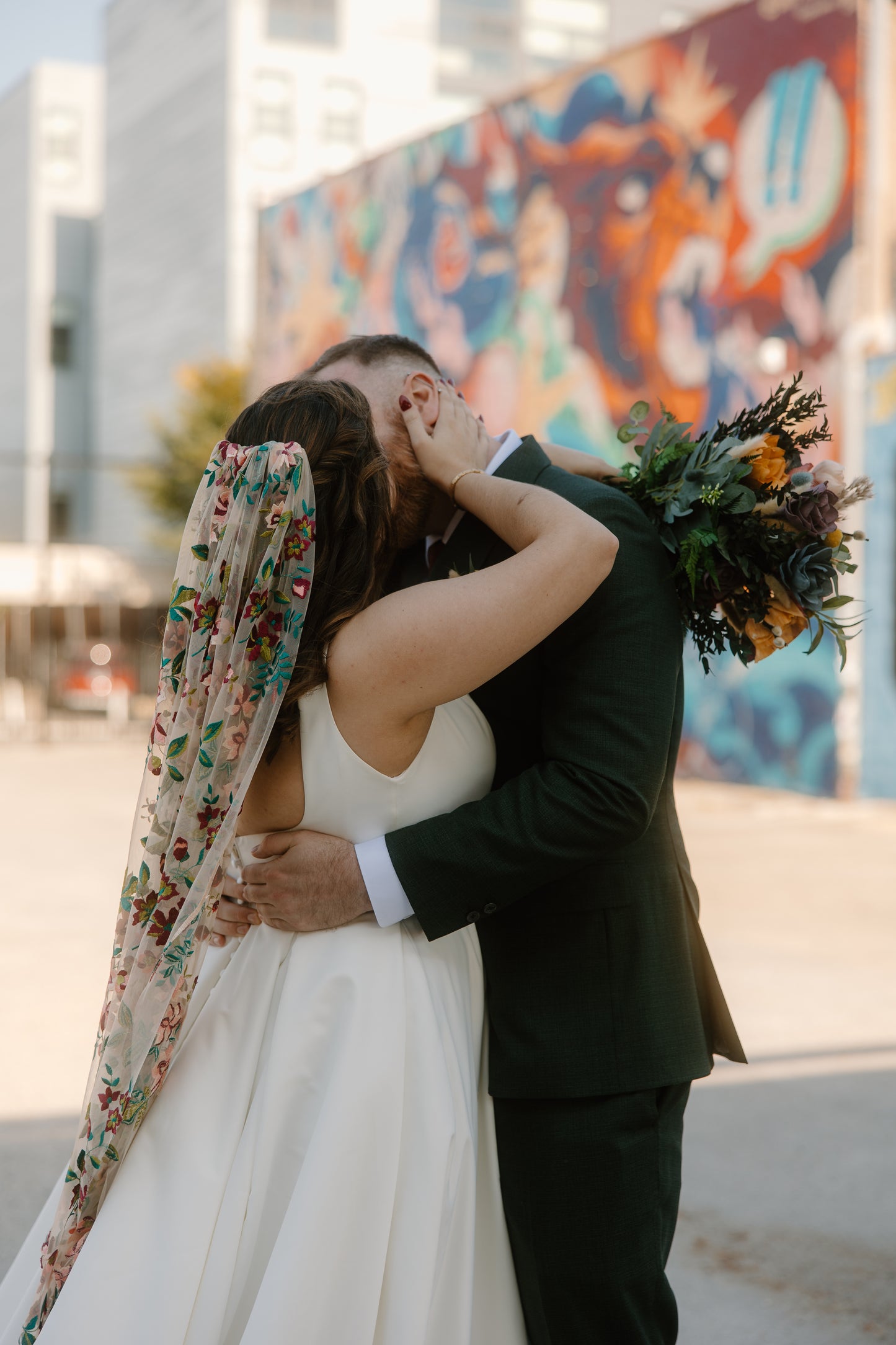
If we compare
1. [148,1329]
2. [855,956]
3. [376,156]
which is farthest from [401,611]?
[376,156]

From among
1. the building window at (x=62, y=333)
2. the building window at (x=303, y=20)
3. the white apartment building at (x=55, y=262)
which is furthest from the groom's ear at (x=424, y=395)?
the building window at (x=62, y=333)

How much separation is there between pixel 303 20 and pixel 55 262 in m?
8.93

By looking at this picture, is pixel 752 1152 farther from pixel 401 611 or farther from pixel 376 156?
pixel 376 156

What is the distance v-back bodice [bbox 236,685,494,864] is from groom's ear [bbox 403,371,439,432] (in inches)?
18.4

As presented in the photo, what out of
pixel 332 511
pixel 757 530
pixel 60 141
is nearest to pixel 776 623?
pixel 757 530

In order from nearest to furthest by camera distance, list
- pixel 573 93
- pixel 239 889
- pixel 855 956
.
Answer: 1. pixel 239 889
2. pixel 855 956
3. pixel 573 93

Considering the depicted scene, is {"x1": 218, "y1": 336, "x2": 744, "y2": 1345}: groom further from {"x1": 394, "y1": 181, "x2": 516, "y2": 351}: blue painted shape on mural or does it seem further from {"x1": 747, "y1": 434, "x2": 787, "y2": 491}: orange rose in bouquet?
{"x1": 394, "y1": 181, "x2": 516, "y2": 351}: blue painted shape on mural

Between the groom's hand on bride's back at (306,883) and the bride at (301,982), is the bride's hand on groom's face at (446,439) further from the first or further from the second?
the groom's hand on bride's back at (306,883)

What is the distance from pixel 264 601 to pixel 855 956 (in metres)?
5.10

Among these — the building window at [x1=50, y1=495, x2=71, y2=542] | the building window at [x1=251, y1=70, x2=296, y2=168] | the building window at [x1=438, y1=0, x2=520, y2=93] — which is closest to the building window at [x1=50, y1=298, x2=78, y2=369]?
the building window at [x1=50, y1=495, x2=71, y2=542]

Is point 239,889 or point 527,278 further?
point 527,278

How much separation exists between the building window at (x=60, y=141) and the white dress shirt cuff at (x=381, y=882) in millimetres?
34368

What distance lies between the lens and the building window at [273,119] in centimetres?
2717

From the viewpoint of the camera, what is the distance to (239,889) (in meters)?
2.07
